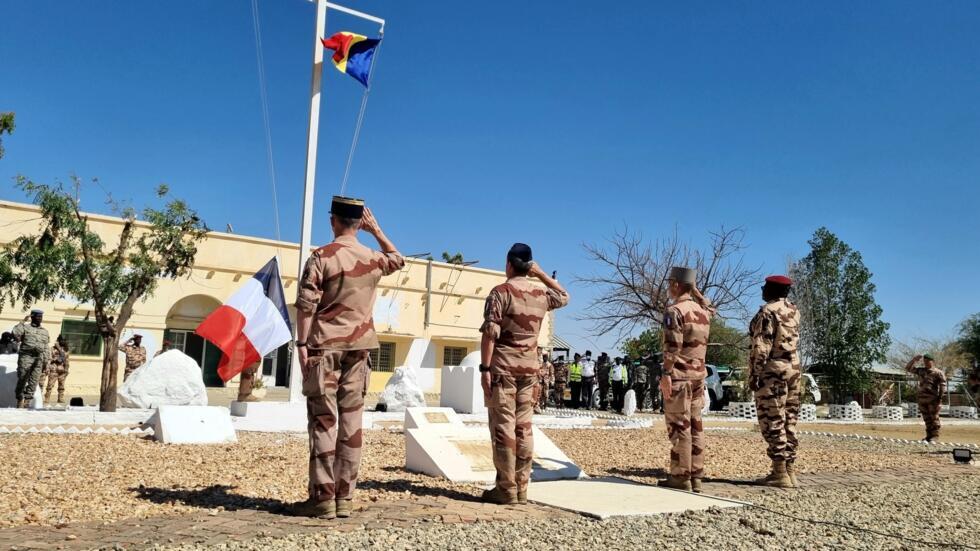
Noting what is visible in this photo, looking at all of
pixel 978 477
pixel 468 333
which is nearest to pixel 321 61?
pixel 978 477

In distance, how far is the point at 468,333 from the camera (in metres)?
32.9

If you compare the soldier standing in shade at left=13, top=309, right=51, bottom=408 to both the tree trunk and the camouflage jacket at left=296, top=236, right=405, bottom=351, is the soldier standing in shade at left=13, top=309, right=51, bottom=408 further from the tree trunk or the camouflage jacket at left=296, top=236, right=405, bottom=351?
the camouflage jacket at left=296, top=236, right=405, bottom=351

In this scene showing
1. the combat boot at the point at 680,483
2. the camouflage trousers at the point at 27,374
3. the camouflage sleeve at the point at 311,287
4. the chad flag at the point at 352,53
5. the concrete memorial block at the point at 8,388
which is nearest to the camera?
the camouflage sleeve at the point at 311,287

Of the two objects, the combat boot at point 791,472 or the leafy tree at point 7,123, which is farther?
the leafy tree at point 7,123

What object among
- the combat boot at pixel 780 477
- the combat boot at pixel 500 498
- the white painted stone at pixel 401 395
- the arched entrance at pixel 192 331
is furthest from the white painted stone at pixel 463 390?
the arched entrance at pixel 192 331

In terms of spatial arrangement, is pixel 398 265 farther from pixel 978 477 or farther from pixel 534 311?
pixel 978 477

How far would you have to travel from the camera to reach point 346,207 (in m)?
4.88

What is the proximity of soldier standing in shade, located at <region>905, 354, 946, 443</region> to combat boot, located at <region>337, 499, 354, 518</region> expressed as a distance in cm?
1209

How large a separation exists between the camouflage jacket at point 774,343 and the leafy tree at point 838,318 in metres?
24.3

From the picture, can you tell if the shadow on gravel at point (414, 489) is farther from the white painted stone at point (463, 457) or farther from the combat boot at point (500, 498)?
the white painted stone at point (463, 457)

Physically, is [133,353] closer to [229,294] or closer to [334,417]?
[229,294]

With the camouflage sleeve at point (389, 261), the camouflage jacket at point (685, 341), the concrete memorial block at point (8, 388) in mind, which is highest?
the camouflage sleeve at point (389, 261)

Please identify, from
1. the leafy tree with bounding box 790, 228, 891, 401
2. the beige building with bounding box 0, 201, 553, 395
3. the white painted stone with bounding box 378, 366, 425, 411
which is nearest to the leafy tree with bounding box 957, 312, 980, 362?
the leafy tree with bounding box 790, 228, 891, 401

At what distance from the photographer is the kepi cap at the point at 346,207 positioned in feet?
16.0
